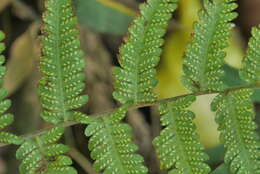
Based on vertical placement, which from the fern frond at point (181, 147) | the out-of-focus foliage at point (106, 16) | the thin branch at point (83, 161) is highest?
the out-of-focus foliage at point (106, 16)

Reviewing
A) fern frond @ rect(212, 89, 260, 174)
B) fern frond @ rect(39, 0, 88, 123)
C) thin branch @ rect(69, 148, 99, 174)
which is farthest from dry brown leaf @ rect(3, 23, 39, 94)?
fern frond @ rect(212, 89, 260, 174)

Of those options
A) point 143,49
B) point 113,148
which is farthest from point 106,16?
point 113,148

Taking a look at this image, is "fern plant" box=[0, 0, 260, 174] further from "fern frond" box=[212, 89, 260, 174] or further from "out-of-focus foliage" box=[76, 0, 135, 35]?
"out-of-focus foliage" box=[76, 0, 135, 35]

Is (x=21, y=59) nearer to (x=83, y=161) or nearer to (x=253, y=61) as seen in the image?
(x=83, y=161)

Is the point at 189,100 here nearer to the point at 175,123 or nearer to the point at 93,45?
the point at 175,123

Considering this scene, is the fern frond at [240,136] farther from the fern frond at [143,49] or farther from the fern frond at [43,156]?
the fern frond at [43,156]

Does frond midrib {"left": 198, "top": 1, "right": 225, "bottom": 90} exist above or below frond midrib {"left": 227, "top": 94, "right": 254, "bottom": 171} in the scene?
above

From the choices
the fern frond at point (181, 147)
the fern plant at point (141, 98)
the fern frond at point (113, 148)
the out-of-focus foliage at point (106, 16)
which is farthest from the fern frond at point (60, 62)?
the out-of-focus foliage at point (106, 16)
